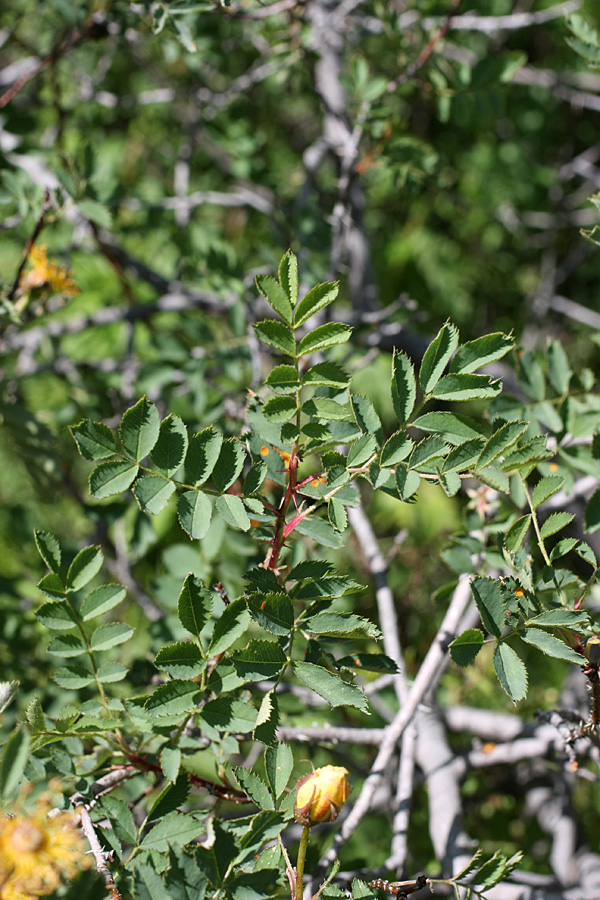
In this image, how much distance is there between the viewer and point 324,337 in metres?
0.66

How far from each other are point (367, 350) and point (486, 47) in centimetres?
176

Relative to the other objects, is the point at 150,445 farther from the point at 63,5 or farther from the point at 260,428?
the point at 63,5

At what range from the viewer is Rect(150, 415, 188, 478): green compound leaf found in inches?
27.2

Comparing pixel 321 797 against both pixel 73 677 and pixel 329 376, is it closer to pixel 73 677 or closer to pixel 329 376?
pixel 73 677

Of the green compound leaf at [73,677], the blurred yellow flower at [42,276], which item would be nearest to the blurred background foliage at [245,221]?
the blurred yellow flower at [42,276]

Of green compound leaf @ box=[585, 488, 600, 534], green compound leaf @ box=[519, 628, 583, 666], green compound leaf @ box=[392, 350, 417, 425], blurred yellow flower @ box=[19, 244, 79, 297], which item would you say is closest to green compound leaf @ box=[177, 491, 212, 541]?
green compound leaf @ box=[392, 350, 417, 425]

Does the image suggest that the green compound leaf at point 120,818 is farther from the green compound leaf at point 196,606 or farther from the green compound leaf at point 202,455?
the green compound leaf at point 202,455

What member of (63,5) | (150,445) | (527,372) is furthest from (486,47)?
(150,445)

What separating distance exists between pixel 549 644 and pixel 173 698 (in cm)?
37

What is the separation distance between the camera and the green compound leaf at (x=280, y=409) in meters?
0.64

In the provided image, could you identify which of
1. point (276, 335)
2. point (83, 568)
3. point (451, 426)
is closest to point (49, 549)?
point (83, 568)

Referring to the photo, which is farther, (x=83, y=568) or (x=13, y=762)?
(x=83, y=568)

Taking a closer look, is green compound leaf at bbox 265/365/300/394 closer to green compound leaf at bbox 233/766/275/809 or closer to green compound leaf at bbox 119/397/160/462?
green compound leaf at bbox 119/397/160/462

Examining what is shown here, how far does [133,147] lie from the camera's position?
2730 millimetres
